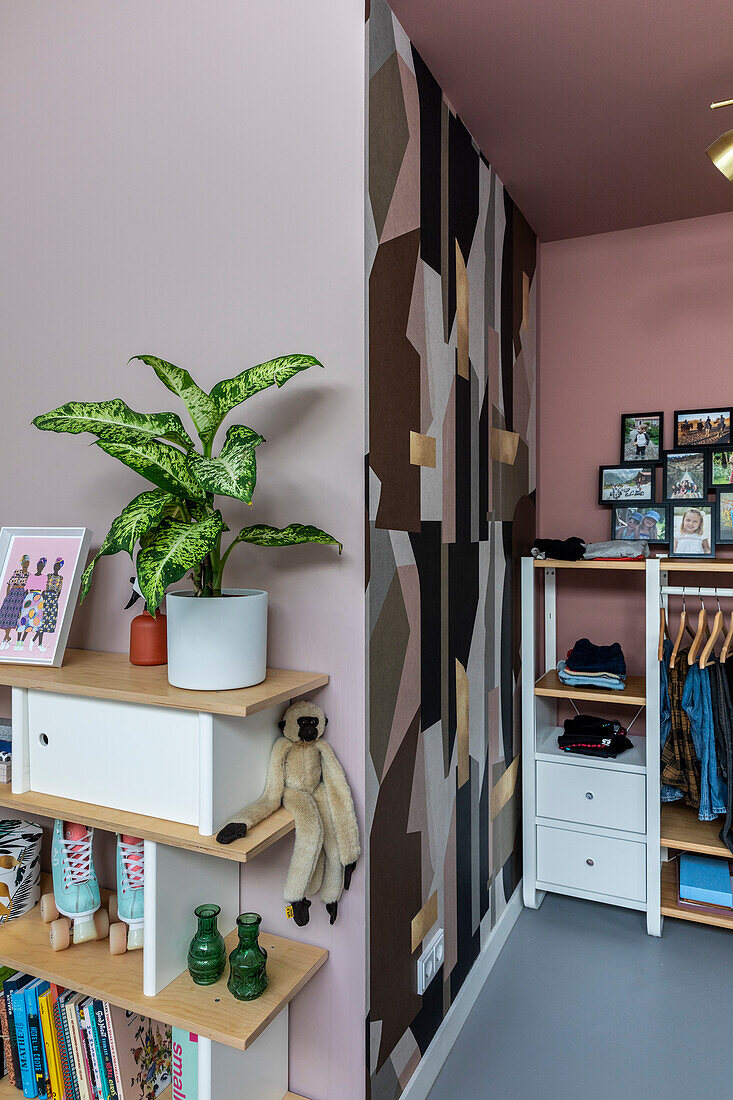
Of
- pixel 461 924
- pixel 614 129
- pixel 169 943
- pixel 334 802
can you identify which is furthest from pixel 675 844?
pixel 614 129

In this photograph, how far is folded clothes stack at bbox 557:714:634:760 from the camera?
97.3 inches

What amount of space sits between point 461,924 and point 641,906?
75 centimetres

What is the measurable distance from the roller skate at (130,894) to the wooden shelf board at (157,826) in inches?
5.3

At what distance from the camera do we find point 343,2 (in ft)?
4.80

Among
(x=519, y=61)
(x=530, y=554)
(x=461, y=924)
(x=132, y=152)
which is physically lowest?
(x=461, y=924)

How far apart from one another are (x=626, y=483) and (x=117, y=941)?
2.24 m

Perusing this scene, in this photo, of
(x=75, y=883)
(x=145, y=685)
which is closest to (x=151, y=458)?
(x=145, y=685)

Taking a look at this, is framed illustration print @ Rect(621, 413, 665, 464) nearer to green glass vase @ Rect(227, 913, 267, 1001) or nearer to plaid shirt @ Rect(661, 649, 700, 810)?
plaid shirt @ Rect(661, 649, 700, 810)

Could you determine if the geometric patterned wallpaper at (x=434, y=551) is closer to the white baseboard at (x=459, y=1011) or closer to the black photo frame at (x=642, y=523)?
the white baseboard at (x=459, y=1011)

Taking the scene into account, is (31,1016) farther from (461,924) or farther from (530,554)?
(530,554)

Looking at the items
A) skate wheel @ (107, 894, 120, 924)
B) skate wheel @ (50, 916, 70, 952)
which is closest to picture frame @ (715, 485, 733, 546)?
skate wheel @ (107, 894, 120, 924)

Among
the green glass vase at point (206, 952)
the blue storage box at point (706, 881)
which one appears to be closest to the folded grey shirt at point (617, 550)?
the blue storage box at point (706, 881)

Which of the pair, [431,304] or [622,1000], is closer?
[431,304]

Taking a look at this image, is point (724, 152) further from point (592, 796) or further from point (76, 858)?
point (76, 858)
